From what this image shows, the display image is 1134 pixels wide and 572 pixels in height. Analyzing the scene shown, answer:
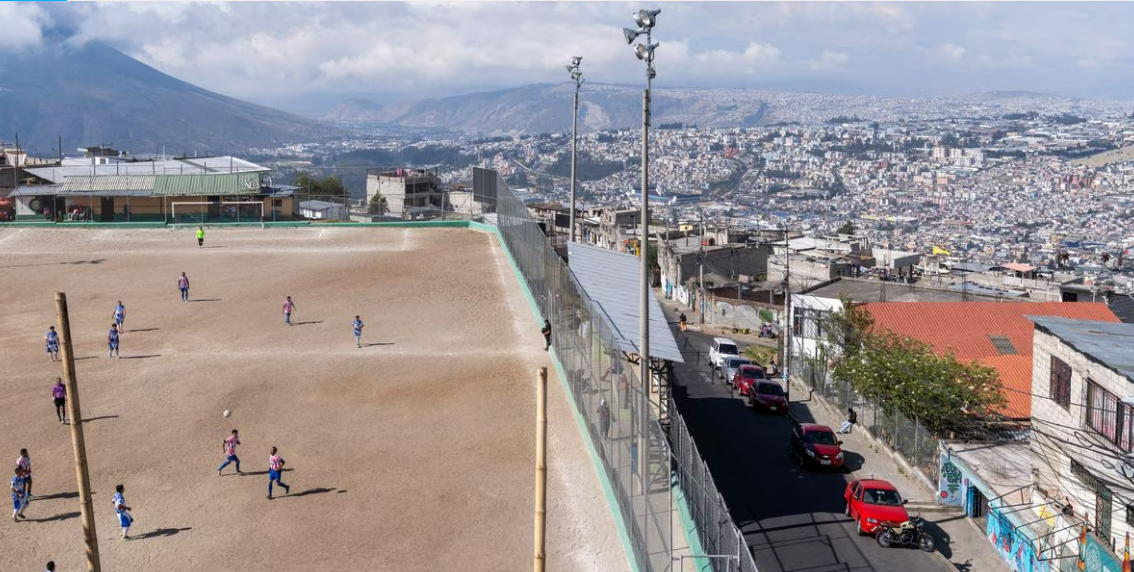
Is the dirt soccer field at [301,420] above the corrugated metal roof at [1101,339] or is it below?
below

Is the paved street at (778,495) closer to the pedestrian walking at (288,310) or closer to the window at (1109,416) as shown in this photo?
the window at (1109,416)

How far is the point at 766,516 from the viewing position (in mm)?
22641

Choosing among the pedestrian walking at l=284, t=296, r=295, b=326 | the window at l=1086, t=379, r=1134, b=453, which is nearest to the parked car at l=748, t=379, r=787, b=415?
the window at l=1086, t=379, r=1134, b=453

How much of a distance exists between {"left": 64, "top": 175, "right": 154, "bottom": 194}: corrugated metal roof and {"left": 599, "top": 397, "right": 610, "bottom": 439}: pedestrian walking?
38.9 meters

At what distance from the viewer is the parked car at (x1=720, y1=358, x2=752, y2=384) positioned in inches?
1425

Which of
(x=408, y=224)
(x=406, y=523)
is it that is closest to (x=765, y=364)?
(x=408, y=224)

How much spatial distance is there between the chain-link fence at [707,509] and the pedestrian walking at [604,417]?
2.32 m

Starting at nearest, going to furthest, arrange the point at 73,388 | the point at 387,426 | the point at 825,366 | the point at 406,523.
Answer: the point at 73,388, the point at 406,523, the point at 387,426, the point at 825,366

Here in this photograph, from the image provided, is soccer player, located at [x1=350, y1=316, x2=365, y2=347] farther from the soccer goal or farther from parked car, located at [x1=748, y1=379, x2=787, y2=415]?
the soccer goal

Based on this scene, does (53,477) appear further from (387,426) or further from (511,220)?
(511,220)

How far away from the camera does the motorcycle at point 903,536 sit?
2125 cm

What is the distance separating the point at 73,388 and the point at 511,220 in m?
28.8

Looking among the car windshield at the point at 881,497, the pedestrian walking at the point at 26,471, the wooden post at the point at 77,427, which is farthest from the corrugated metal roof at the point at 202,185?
the wooden post at the point at 77,427

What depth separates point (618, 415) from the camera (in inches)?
636
